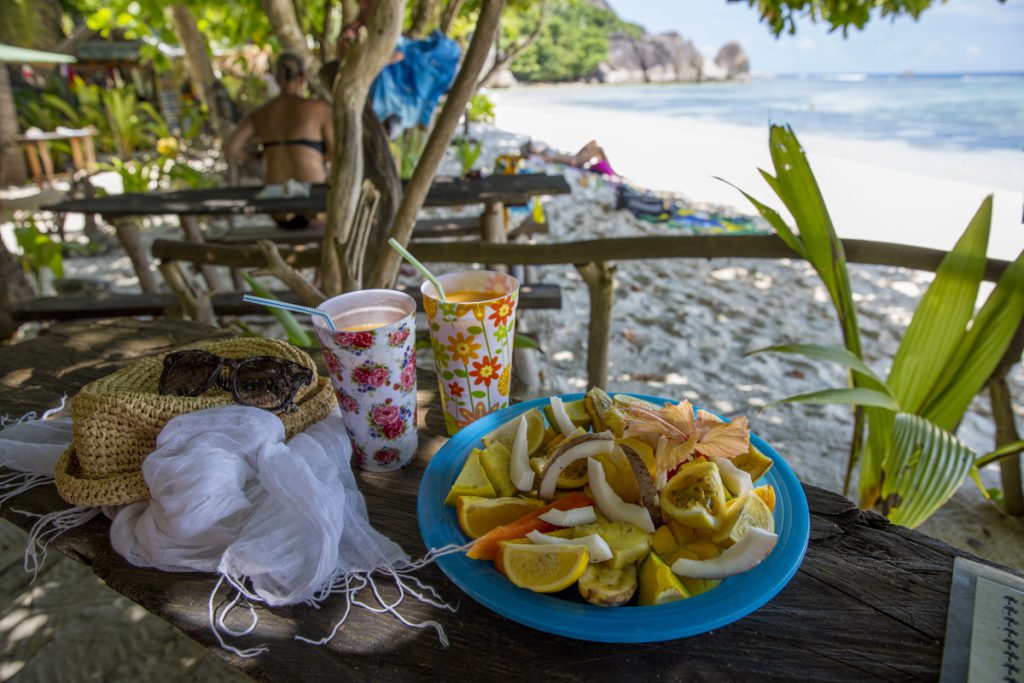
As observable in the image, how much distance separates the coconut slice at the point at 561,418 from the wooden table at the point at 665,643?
0.96ft

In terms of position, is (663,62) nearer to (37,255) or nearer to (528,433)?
(37,255)

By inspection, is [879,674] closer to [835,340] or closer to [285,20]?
[835,340]

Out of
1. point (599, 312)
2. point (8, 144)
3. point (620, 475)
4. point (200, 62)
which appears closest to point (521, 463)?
point (620, 475)

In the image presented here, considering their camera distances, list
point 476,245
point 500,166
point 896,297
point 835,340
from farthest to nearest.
A: point 500,166
point 896,297
point 835,340
point 476,245

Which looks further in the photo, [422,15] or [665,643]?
[422,15]

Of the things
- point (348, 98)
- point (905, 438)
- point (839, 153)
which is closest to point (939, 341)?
point (905, 438)

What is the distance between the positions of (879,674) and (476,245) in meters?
2.02

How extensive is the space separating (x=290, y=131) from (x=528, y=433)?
4.28 m

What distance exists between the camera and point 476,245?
244 centimetres

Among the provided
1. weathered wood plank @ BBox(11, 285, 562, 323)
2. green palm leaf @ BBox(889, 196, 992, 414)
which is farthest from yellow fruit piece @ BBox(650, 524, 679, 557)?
weathered wood plank @ BBox(11, 285, 562, 323)

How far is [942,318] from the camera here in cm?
163

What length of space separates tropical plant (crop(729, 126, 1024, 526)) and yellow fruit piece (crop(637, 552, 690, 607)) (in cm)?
91

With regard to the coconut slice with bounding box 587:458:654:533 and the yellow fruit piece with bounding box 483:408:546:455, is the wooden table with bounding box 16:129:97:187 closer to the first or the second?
the yellow fruit piece with bounding box 483:408:546:455

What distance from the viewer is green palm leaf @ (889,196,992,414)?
5.12 ft
